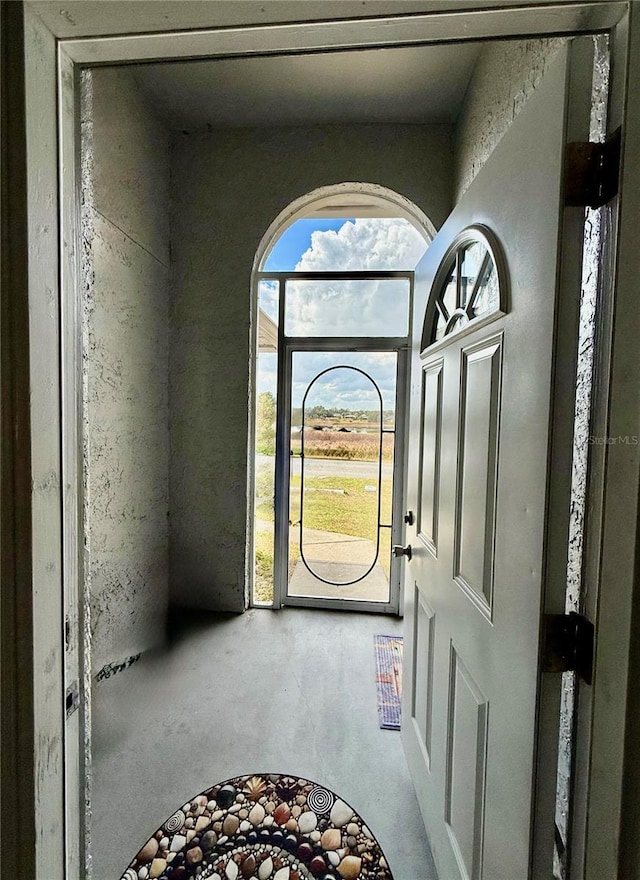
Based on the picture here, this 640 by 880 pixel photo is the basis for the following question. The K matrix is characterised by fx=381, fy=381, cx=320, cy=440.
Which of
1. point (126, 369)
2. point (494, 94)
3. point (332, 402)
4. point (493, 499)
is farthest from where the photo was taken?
point (332, 402)

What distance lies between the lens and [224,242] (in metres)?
2.47

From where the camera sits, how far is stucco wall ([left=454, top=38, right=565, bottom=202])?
1223 millimetres

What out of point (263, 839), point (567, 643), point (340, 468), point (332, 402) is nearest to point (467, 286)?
point (567, 643)

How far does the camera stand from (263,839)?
1238mm

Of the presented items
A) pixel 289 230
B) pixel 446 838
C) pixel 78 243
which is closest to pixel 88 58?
pixel 78 243

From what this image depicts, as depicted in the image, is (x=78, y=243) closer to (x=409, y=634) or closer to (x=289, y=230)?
(x=409, y=634)

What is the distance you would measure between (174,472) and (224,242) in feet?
5.08

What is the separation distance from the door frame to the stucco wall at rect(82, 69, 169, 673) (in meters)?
1.09

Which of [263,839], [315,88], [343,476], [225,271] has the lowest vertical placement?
[263,839]

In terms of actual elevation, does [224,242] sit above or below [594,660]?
above

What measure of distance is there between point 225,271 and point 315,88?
1083 mm

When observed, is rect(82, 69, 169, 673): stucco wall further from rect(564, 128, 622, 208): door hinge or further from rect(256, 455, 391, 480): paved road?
rect(564, 128, 622, 208): door hinge

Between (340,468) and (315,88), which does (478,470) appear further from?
(315,88)

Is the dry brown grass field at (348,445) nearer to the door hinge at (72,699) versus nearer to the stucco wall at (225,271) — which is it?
the stucco wall at (225,271)
